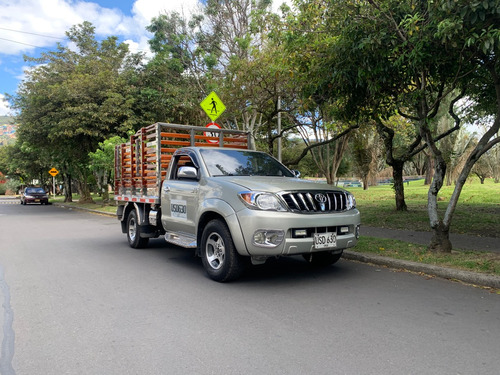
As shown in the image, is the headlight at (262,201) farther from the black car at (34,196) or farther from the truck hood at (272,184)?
the black car at (34,196)

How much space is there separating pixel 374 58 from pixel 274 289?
4547 mm

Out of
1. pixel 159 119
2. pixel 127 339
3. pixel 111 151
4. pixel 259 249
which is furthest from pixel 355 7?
pixel 159 119

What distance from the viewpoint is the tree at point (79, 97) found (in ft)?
69.9

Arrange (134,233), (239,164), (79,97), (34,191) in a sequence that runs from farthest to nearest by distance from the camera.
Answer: (34,191)
(79,97)
(134,233)
(239,164)

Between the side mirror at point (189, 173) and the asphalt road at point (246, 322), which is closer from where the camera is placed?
the asphalt road at point (246, 322)

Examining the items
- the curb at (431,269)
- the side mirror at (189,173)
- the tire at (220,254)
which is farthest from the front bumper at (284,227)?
the curb at (431,269)

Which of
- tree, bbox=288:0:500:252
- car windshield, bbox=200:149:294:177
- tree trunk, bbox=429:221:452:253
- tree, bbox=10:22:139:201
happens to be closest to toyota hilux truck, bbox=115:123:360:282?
car windshield, bbox=200:149:294:177

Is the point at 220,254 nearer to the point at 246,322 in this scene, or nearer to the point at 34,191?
the point at 246,322

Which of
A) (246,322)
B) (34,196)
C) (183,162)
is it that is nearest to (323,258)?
(246,322)

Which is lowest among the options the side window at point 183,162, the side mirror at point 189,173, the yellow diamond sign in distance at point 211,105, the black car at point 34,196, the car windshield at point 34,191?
the black car at point 34,196

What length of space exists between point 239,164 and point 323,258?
7.03 feet

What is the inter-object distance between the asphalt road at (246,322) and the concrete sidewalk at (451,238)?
2.34 m

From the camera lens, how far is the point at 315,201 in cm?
565

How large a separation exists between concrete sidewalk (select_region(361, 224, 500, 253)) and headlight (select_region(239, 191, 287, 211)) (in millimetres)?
4270
